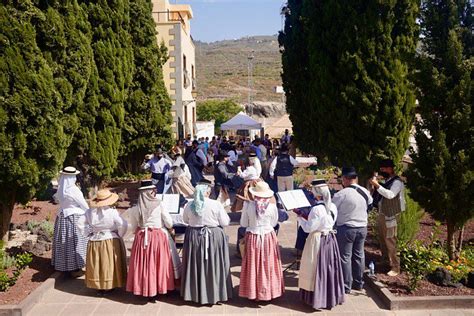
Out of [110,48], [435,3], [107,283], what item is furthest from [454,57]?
[110,48]

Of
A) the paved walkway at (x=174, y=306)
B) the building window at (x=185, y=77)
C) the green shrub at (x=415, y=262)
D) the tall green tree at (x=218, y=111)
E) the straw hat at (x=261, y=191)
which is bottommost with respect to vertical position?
the paved walkway at (x=174, y=306)

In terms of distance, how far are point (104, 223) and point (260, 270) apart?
2301 mm

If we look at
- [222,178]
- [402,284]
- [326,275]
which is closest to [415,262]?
[402,284]

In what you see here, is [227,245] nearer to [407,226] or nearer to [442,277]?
[442,277]

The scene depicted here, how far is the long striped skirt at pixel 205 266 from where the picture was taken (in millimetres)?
6098

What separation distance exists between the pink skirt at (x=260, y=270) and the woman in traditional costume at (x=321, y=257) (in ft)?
1.28

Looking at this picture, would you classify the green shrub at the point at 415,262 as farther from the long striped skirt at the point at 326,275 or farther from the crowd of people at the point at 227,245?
the long striped skirt at the point at 326,275

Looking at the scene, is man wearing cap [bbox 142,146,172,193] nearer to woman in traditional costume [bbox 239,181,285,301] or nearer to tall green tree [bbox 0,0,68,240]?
tall green tree [bbox 0,0,68,240]

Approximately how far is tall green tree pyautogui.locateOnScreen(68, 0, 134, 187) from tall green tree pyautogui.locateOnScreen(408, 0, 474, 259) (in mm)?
8323

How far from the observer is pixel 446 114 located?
22.8ft

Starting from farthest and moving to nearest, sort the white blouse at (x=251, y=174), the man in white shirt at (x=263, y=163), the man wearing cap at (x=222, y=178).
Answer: the man in white shirt at (x=263, y=163), the man wearing cap at (x=222, y=178), the white blouse at (x=251, y=174)

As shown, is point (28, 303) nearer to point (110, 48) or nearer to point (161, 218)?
point (161, 218)

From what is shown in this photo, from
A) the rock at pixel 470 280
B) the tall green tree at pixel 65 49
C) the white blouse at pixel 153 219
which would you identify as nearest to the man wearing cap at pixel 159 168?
the tall green tree at pixel 65 49

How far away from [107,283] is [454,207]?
211 inches
